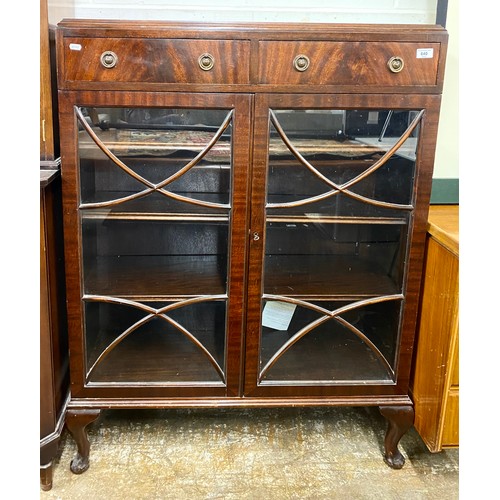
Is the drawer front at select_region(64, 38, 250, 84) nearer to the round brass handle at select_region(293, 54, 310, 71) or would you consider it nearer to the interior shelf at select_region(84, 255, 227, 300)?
the round brass handle at select_region(293, 54, 310, 71)

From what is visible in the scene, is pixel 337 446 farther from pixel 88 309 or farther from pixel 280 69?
pixel 280 69

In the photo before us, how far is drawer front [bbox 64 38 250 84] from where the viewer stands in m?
1.03

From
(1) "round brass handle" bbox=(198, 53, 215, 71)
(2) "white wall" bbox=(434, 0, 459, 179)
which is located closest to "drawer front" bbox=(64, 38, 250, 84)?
(1) "round brass handle" bbox=(198, 53, 215, 71)

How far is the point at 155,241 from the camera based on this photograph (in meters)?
1.21

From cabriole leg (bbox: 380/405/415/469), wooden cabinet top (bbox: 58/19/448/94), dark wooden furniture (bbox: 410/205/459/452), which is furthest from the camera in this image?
cabriole leg (bbox: 380/405/415/469)

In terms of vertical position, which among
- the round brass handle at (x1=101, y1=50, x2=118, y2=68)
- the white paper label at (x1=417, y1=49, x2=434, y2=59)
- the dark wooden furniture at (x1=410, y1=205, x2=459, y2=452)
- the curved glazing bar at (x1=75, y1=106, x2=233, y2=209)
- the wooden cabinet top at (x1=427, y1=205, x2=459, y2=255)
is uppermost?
the white paper label at (x1=417, y1=49, x2=434, y2=59)

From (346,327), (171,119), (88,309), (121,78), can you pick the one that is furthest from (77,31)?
(346,327)

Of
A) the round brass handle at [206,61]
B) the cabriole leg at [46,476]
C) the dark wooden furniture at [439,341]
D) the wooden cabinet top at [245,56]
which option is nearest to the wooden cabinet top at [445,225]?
the dark wooden furniture at [439,341]

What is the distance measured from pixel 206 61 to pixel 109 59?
0.18m

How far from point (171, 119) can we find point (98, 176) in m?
0.19

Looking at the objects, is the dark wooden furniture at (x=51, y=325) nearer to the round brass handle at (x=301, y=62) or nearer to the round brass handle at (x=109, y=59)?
the round brass handle at (x=109, y=59)

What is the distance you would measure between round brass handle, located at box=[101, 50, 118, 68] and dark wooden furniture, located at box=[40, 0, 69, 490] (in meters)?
0.13

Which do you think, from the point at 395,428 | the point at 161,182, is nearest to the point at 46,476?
the point at 161,182

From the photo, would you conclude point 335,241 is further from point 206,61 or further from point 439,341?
point 206,61
